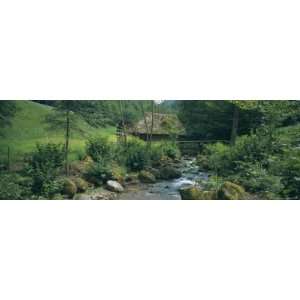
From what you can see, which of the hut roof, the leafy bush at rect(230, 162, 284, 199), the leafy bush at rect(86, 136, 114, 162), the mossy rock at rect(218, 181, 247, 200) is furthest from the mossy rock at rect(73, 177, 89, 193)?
the leafy bush at rect(230, 162, 284, 199)

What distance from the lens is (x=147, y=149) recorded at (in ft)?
23.4

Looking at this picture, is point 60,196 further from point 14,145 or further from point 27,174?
point 14,145

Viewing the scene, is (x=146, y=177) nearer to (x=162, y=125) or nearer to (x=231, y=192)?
(x=162, y=125)

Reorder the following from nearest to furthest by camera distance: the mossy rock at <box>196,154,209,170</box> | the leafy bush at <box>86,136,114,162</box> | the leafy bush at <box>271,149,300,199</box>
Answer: the leafy bush at <box>271,149,300,199</box>
the mossy rock at <box>196,154,209,170</box>
the leafy bush at <box>86,136,114,162</box>

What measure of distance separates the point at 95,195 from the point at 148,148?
1.20 meters

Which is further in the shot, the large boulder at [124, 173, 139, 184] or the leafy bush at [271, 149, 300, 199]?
the large boulder at [124, 173, 139, 184]

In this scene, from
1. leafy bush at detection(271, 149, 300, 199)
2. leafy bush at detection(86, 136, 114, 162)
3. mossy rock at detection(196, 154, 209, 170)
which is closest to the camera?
leafy bush at detection(271, 149, 300, 199)

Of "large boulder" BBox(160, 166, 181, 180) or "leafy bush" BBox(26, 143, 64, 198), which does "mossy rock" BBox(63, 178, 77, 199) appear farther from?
"large boulder" BBox(160, 166, 181, 180)

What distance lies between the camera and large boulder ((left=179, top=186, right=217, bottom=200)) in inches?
273

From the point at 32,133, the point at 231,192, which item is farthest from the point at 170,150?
the point at 32,133

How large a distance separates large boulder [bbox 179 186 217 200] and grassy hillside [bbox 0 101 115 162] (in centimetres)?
153

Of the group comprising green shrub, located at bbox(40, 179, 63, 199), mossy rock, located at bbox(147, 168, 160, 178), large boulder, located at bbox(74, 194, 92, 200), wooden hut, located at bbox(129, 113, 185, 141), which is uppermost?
wooden hut, located at bbox(129, 113, 185, 141)

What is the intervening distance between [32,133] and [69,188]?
1.12 m

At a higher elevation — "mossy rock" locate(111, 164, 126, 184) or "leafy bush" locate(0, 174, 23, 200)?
"mossy rock" locate(111, 164, 126, 184)
